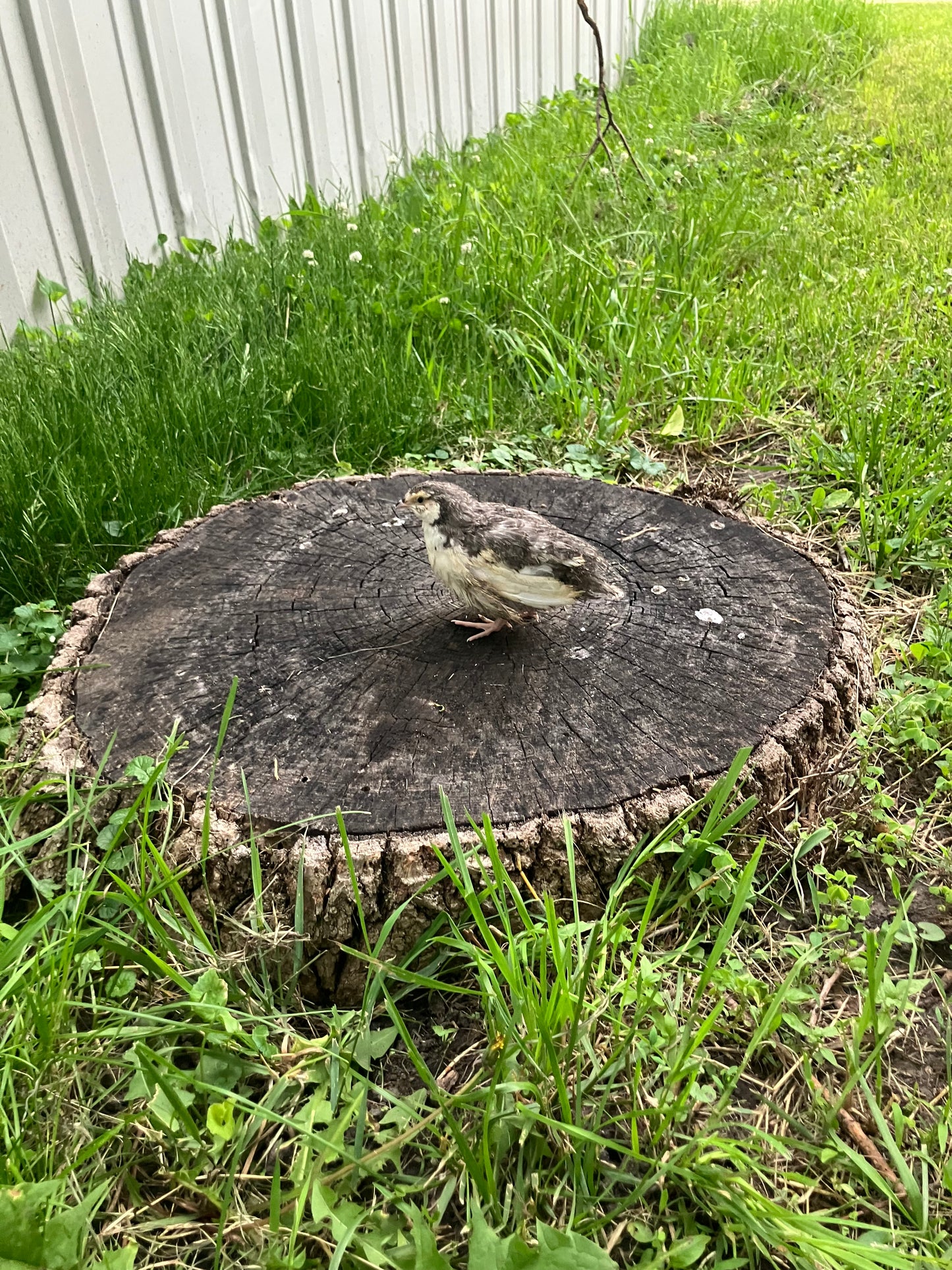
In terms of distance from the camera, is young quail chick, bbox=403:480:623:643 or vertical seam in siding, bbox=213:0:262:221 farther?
vertical seam in siding, bbox=213:0:262:221

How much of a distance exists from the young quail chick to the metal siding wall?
2.47 m

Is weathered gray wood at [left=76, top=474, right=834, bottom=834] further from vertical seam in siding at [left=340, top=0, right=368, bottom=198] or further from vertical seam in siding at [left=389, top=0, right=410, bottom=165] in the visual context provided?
vertical seam in siding at [left=389, top=0, right=410, bottom=165]

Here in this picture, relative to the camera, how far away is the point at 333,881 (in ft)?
5.87

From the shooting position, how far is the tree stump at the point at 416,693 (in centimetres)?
183

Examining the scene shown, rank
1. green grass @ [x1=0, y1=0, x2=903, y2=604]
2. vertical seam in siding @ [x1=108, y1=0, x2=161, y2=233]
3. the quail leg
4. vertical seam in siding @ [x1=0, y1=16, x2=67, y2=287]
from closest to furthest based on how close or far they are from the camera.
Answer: the quail leg → green grass @ [x1=0, y1=0, x2=903, y2=604] → vertical seam in siding @ [x1=0, y1=16, x2=67, y2=287] → vertical seam in siding @ [x1=108, y1=0, x2=161, y2=233]

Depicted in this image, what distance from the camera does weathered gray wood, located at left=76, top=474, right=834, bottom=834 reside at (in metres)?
1.89

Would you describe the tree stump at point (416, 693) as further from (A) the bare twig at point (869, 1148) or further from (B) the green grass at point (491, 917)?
(A) the bare twig at point (869, 1148)

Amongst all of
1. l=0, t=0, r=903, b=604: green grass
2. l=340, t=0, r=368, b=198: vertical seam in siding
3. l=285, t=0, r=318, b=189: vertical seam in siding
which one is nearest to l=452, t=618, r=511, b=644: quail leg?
l=0, t=0, r=903, b=604: green grass

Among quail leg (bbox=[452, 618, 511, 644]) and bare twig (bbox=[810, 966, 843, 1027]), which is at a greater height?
quail leg (bbox=[452, 618, 511, 644])

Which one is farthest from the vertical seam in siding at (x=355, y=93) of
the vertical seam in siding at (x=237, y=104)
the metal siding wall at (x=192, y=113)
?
the vertical seam in siding at (x=237, y=104)

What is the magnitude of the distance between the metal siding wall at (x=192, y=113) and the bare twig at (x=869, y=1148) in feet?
12.6

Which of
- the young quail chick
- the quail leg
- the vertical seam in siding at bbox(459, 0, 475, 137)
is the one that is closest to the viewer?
the young quail chick

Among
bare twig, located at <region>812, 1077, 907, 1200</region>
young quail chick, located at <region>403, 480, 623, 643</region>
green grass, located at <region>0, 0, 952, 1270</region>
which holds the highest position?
young quail chick, located at <region>403, 480, 623, 643</region>

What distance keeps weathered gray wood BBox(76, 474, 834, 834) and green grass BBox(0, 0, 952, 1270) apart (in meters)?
0.18
